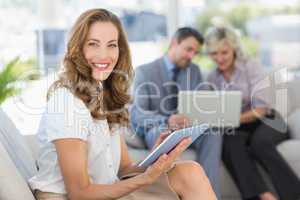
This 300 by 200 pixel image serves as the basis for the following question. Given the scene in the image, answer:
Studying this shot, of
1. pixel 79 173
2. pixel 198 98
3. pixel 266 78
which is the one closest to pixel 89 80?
pixel 79 173

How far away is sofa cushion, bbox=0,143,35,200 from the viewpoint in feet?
5.89

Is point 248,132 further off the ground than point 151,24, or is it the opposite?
point 151,24

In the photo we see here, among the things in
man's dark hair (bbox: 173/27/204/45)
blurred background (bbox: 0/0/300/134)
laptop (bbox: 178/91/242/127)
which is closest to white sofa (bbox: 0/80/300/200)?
laptop (bbox: 178/91/242/127)

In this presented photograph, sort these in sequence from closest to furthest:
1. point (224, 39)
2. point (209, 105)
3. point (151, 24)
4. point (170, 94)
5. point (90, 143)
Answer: point (90, 143)
point (209, 105)
point (170, 94)
point (224, 39)
point (151, 24)

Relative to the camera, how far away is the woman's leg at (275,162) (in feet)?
10.1

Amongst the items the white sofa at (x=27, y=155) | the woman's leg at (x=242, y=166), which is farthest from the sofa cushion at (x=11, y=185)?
the woman's leg at (x=242, y=166)

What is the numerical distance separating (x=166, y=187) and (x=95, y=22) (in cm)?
65

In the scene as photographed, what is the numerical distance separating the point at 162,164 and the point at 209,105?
52.2 inches

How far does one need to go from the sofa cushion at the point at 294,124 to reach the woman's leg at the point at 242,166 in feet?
1.14

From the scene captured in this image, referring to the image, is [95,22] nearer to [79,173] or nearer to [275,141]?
[79,173]

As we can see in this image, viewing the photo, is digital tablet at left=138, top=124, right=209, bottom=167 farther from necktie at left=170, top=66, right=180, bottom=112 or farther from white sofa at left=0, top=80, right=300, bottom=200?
necktie at left=170, top=66, right=180, bottom=112

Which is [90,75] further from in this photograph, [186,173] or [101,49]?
[186,173]

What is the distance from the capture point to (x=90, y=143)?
1882 mm

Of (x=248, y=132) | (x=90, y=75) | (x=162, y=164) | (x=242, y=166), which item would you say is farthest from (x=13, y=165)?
(x=248, y=132)
